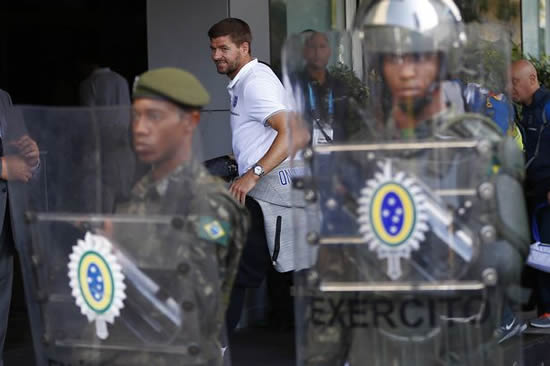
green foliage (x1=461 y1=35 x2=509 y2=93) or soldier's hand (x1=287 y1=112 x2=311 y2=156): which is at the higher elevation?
green foliage (x1=461 y1=35 x2=509 y2=93)

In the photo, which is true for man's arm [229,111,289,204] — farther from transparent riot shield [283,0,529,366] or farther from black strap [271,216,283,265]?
transparent riot shield [283,0,529,366]

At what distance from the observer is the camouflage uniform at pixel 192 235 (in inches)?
129

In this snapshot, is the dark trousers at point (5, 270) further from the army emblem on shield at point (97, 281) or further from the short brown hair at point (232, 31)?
the army emblem on shield at point (97, 281)

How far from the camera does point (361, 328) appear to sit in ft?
11.3

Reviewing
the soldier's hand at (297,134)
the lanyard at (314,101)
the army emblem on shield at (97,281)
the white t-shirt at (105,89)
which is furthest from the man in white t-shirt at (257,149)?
the army emblem on shield at (97,281)

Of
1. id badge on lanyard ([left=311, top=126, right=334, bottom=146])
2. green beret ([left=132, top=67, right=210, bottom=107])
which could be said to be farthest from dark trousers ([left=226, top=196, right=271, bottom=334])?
green beret ([left=132, top=67, right=210, bottom=107])

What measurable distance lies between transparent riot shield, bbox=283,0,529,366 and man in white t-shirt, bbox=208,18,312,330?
2.02m

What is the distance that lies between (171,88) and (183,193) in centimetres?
32

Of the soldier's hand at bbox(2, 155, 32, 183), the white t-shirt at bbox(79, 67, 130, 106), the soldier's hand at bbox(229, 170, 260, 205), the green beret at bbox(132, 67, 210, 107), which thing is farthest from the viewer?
the white t-shirt at bbox(79, 67, 130, 106)

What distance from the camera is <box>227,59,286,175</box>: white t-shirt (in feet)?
18.4

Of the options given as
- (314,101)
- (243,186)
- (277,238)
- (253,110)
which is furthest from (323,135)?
(277,238)

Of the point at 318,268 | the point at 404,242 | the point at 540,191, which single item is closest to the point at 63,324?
the point at 318,268

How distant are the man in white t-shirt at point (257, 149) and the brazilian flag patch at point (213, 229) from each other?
2170mm

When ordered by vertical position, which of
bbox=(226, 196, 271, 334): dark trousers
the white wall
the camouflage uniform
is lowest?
bbox=(226, 196, 271, 334): dark trousers
